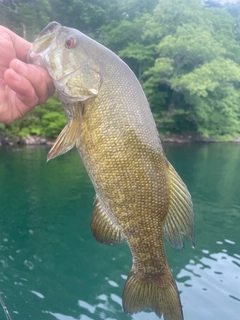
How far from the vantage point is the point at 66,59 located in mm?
2318

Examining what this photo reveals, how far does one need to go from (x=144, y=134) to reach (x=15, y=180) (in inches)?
675

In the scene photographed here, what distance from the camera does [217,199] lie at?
17969 millimetres

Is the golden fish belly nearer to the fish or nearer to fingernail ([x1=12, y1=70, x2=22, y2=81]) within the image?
the fish

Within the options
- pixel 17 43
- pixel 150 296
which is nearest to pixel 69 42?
pixel 17 43

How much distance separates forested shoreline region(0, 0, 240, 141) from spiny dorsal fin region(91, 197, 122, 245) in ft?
103

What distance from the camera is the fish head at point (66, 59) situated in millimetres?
2299

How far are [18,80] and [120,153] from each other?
2.33 ft

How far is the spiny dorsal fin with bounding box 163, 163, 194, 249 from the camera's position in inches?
92.8

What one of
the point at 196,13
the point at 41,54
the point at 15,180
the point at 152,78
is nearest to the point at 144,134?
the point at 41,54

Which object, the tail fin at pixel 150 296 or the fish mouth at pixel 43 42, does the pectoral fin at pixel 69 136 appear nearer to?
the fish mouth at pixel 43 42

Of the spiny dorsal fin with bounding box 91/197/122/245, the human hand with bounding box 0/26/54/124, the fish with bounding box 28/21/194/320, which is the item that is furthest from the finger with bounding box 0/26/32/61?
Answer: the spiny dorsal fin with bounding box 91/197/122/245

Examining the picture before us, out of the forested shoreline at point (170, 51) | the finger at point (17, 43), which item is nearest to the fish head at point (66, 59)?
the finger at point (17, 43)

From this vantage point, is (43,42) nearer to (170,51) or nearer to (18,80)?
(18,80)

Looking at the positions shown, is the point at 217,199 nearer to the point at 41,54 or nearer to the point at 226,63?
the point at 41,54
